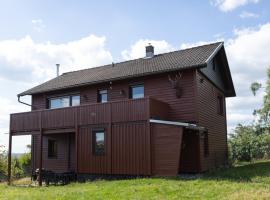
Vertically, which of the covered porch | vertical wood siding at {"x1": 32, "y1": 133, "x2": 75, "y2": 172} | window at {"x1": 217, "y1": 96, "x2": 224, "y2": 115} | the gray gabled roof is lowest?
vertical wood siding at {"x1": 32, "y1": 133, "x2": 75, "y2": 172}

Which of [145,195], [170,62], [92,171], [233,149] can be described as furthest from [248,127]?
[145,195]

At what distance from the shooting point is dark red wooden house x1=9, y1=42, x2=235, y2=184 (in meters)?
15.9

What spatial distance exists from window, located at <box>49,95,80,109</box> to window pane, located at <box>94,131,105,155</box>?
4.41m

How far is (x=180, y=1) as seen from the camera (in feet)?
49.3

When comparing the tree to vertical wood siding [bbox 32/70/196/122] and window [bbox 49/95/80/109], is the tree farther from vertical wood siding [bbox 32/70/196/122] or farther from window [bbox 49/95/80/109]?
window [bbox 49/95/80/109]

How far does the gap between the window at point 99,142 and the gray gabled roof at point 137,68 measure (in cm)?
316

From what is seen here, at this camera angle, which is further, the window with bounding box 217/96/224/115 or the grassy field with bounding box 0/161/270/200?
the window with bounding box 217/96/224/115

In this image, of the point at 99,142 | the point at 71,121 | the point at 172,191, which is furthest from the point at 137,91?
the point at 172,191

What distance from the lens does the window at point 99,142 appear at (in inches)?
691

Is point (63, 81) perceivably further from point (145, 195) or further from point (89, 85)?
point (145, 195)

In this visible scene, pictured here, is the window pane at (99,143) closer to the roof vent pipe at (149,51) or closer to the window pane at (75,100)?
the window pane at (75,100)

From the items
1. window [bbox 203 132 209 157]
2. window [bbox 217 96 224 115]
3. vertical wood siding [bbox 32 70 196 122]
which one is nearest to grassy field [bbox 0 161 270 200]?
vertical wood siding [bbox 32 70 196 122]

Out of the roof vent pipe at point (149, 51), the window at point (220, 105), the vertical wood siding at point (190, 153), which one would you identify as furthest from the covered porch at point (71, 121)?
the window at point (220, 105)

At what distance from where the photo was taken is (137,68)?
20.2 metres
